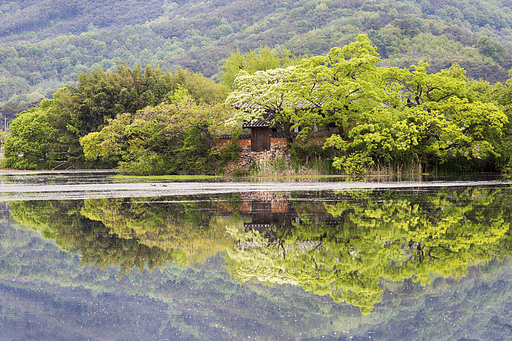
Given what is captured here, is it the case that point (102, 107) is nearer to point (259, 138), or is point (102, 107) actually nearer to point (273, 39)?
point (259, 138)

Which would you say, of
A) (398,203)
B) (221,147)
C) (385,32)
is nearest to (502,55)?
(385,32)

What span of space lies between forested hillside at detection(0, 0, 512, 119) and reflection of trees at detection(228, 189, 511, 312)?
87.0m

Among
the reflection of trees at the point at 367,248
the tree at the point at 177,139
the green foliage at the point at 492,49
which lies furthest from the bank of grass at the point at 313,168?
the green foliage at the point at 492,49

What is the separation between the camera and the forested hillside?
105 meters

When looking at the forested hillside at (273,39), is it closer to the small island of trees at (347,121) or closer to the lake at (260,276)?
the small island of trees at (347,121)

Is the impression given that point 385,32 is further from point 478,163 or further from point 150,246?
point 150,246

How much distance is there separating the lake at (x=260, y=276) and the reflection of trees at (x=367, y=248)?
24 mm

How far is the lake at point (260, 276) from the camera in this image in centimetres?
389

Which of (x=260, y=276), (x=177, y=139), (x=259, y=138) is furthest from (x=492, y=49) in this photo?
(x=260, y=276)

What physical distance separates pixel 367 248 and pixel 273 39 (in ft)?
414

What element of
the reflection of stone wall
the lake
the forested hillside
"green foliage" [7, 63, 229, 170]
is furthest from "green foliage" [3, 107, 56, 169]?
the forested hillside

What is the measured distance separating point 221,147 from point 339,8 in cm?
12787

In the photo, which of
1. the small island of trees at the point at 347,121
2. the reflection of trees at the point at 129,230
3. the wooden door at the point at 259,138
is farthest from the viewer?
the wooden door at the point at 259,138

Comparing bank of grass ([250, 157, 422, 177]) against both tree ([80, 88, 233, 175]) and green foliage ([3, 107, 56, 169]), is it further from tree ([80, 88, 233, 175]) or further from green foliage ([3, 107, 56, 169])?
green foliage ([3, 107, 56, 169])
